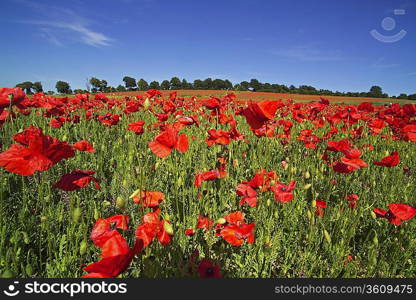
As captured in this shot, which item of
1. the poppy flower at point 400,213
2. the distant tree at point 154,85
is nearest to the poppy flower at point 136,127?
the poppy flower at point 400,213

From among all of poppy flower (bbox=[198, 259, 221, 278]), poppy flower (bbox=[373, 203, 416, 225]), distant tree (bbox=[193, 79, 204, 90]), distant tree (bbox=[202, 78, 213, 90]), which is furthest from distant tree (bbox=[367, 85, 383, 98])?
poppy flower (bbox=[198, 259, 221, 278])

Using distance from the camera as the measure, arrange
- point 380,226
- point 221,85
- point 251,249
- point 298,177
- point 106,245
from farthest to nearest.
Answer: point 221,85, point 298,177, point 380,226, point 251,249, point 106,245

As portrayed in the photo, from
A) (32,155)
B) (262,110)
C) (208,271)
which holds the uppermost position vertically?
(262,110)

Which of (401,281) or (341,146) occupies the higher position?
(341,146)

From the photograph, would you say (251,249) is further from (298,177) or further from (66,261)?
(298,177)

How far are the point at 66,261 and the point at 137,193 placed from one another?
668 mm

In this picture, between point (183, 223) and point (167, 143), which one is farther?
point (183, 223)

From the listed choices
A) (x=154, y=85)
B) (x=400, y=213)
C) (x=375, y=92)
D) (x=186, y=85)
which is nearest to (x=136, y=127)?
(x=400, y=213)

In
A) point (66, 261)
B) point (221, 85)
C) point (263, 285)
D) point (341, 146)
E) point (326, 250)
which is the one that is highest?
point (221, 85)

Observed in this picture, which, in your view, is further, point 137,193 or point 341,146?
point 341,146

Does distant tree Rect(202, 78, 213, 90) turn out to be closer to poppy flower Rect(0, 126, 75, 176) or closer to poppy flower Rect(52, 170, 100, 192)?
poppy flower Rect(52, 170, 100, 192)

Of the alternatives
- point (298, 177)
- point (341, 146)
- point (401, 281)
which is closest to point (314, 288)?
point (401, 281)

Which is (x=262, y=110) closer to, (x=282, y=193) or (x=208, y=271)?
(x=282, y=193)

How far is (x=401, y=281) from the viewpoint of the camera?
137cm
